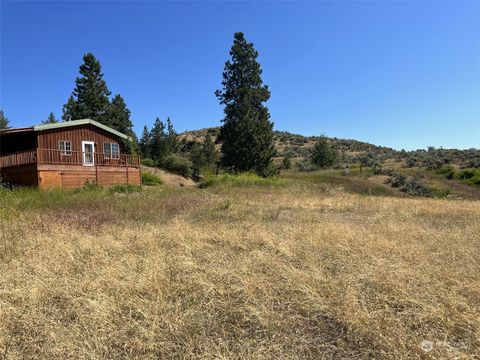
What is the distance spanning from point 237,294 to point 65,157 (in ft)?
72.7

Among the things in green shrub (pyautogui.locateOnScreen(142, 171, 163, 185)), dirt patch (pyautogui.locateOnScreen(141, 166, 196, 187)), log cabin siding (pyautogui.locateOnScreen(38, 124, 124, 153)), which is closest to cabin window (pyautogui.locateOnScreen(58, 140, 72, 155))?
log cabin siding (pyautogui.locateOnScreen(38, 124, 124, 153))

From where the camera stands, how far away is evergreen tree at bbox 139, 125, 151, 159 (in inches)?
1708

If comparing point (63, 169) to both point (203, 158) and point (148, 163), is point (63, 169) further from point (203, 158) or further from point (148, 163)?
point (203, 158)

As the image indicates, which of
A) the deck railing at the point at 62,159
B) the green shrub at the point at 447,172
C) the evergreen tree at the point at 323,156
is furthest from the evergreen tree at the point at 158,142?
the green shrub at the point at 447,172

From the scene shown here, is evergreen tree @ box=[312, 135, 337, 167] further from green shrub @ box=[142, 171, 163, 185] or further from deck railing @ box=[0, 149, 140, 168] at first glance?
deck railing @ box=[0, 149, 140, 168]

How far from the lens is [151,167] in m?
36.6

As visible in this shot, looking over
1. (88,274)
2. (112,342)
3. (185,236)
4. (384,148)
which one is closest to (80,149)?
(185,236)

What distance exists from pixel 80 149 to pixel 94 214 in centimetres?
1676

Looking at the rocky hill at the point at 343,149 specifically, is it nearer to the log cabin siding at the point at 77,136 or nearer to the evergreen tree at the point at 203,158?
the evergreen tree at the point at 203,158

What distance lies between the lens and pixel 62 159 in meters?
23.0

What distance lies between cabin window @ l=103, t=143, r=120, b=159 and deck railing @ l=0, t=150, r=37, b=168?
5546 mm

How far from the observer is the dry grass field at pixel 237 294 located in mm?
3041

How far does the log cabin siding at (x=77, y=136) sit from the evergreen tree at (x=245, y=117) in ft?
36.4

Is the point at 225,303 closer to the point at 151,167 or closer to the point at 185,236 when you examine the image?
the point at 185,236
